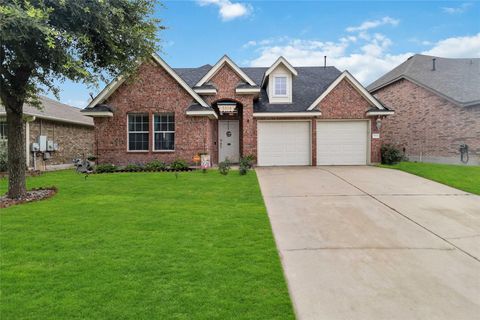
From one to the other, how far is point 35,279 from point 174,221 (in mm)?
2700

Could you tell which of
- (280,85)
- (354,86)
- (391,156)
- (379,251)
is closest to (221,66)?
(280,85)

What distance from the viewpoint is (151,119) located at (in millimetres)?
14992

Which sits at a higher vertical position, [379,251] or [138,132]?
[138,132]

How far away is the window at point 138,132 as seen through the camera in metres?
15.1

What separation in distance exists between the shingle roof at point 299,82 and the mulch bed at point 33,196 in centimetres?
958

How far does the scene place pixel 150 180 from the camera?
1138cm

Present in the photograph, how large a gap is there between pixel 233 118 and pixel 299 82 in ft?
17.0

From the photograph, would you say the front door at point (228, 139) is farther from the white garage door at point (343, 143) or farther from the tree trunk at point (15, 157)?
the tree trunk at point (15, 157)

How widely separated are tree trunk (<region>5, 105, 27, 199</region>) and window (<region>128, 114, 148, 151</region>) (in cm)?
650

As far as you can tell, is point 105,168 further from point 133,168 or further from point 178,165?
point 178,165

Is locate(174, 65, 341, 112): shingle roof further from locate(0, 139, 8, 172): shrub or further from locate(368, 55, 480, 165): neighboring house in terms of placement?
locate(0, 139, 8, 172): shrub

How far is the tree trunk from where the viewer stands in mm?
8414

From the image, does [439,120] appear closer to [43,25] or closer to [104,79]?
[104,79]

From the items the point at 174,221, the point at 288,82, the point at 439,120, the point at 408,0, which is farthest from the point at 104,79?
the point at 439,120
